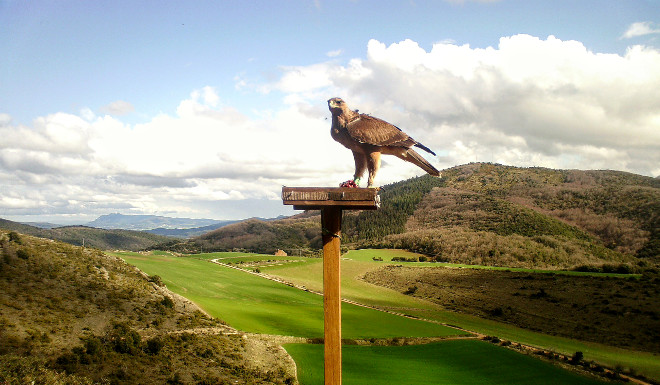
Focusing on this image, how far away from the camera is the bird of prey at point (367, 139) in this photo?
242 inches

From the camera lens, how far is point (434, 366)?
2494 centimetres

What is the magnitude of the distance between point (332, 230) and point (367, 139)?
1.63m

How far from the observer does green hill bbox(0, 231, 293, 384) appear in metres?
19.4

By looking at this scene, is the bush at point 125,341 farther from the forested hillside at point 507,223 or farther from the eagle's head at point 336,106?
the forested hillside at point 507,223

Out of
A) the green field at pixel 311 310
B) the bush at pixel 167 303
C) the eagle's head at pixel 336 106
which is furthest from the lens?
the green field at pixel 311 310

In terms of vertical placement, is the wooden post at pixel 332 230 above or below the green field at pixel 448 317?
above

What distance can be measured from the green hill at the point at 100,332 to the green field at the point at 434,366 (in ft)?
8.76

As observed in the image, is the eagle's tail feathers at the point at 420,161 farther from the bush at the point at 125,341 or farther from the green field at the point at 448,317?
the green field at the point at 448,317

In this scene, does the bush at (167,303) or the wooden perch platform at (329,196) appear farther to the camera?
the bush at (167,303)

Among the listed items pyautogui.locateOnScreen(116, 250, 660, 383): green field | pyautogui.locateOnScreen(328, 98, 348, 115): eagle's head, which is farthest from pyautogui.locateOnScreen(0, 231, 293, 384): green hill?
pyautogui.locateOnScreen(328, 98, 348, 115): eagle's head

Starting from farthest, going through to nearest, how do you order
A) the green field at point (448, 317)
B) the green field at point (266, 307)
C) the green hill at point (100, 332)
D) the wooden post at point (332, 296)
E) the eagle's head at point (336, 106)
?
the green field at point (266, 307) → the green field at point (448, 317) → the green hill at point (100, 332) → the eagle's head at point (336, 106) → the wooden post at point (332, 296)

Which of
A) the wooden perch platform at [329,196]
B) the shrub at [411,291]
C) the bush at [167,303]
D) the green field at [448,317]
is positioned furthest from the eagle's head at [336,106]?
the shrub at [411,291]

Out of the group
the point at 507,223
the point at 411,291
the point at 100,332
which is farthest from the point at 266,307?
the point at 507,223

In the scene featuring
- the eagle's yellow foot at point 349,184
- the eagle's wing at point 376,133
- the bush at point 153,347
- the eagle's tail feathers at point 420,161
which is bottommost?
the bush at point 153,347
